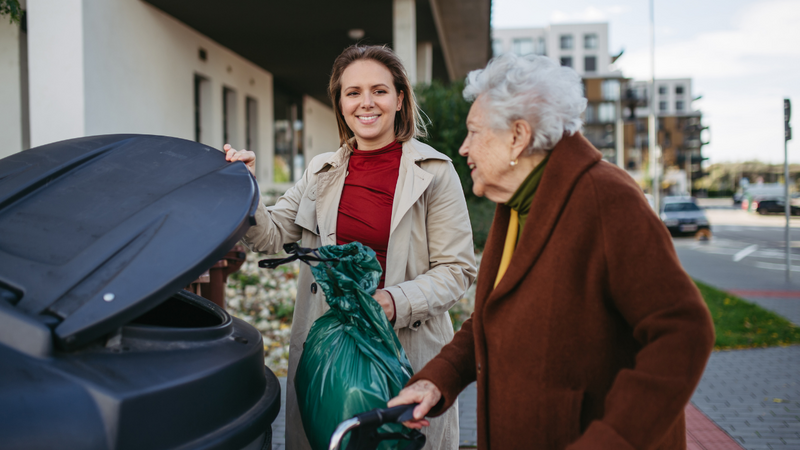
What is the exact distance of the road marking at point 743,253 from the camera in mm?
14219

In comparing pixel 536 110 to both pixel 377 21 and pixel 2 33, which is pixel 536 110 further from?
pixel 377 21

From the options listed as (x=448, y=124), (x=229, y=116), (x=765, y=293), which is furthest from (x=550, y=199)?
(x=229, y=116)

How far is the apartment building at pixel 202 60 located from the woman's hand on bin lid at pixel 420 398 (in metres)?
5.52

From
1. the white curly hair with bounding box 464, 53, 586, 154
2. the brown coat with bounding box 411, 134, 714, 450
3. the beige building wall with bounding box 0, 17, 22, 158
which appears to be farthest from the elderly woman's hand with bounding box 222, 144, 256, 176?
the beige building wall with bounding box 0, 17, 22, 158

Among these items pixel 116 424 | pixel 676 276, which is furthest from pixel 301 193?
pixel 676 276

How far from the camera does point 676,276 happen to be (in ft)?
3.91

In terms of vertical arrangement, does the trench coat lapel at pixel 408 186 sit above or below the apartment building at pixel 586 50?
below

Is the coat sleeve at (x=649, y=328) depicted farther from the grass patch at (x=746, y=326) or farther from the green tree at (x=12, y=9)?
the grass patch at (x=746, y=326)

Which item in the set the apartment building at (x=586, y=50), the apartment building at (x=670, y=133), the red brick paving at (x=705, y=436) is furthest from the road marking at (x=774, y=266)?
the apartment building at (x=670, y=133)

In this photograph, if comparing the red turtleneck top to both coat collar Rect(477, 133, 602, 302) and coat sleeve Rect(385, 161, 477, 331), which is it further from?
coat collar Rect(477, 133, 602, 302)

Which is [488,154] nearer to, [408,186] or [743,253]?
[408,186]

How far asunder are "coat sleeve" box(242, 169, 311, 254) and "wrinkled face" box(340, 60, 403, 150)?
1.10 ft

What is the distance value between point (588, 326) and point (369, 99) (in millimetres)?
1274

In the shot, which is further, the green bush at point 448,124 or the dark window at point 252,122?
the dark window at point 252,122
